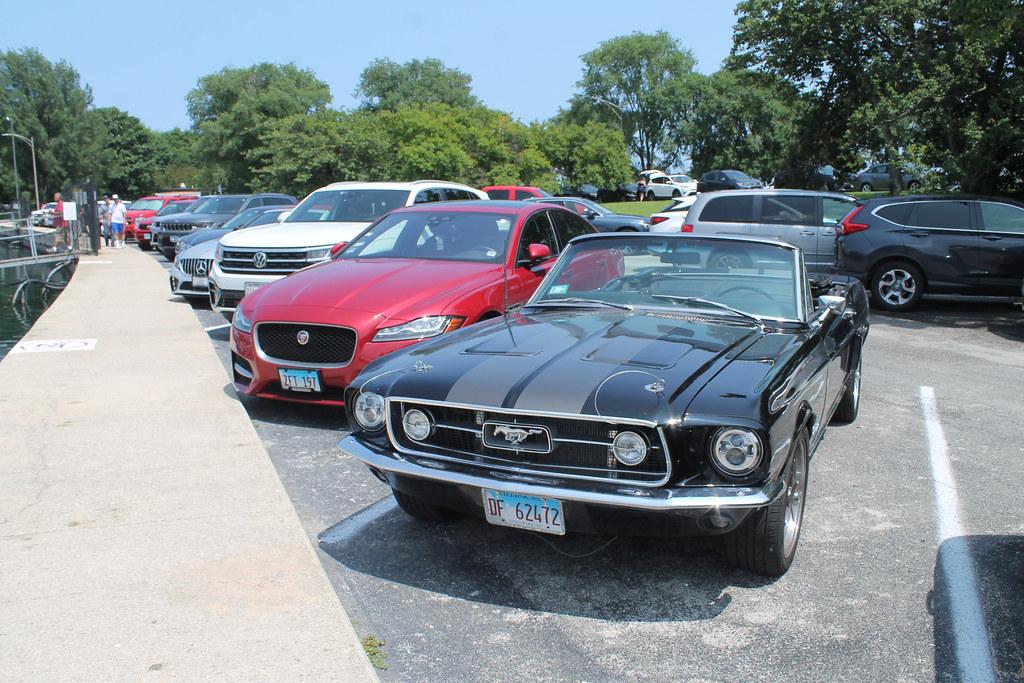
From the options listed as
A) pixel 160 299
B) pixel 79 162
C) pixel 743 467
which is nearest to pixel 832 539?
pixel 743 467

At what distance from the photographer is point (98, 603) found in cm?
389

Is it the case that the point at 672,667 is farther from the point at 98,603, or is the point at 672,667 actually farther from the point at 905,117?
the point at 905,117

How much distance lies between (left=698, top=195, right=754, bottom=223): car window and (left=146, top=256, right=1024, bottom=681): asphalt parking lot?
27.8 feet

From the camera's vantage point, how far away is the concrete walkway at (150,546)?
137 inches

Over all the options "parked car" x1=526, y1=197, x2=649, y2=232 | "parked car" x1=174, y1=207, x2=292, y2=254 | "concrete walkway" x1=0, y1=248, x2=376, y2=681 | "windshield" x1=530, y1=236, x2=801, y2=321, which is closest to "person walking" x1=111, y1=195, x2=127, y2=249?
"parked car" x1=174, y1=207, x2=292, y2=254

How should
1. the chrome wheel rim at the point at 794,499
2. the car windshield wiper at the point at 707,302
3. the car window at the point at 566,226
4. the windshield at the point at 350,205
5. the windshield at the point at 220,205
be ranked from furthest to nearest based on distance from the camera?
the windshield at the point at 220,205, the windshield at the point at 350,205, the car window at the point at 566,226, the car windshield wiper at the point at 707,302, the chrome wheel rim at the point at 794,499

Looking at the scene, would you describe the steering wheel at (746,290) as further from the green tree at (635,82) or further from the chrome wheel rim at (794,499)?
the green tree at (635,82)

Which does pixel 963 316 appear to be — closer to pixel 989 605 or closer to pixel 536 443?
pixel 989 605

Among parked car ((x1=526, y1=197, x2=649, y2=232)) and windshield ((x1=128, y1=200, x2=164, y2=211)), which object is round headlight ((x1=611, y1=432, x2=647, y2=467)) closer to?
parked car ((x1=526, y1=197, x2=649, y2=232))

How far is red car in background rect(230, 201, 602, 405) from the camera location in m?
6.75

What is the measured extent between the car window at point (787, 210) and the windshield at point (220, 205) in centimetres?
1372

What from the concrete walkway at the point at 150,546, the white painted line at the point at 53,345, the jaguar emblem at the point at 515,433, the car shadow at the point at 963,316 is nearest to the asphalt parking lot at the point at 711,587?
the concrete walkway at the point at 150,546

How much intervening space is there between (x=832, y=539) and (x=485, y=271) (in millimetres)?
3691

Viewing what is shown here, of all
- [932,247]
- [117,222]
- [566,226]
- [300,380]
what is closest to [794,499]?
[300,380]
